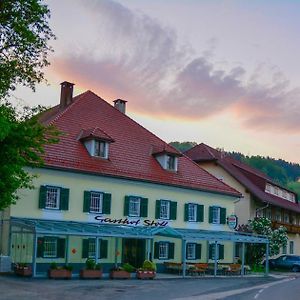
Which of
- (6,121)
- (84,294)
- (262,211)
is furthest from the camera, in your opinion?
(262,211)

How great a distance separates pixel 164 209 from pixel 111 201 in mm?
5050

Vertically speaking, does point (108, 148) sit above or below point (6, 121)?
above

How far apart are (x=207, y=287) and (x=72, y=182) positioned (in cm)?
1045

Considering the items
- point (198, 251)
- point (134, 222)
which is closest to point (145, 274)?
point (134, 222)

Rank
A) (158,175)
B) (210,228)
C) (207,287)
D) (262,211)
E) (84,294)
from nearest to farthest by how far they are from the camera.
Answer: (84,294), (207,287), (158,175), (210,228), (262,211)

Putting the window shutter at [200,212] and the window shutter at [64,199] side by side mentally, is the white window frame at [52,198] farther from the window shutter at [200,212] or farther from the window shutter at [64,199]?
the window shutter at [200,212]

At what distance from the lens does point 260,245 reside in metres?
48.0

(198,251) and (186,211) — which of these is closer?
(186,211)

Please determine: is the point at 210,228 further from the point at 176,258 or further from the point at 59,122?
the point at 59,122

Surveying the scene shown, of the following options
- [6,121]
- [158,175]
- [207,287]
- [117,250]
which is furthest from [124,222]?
[6,121]

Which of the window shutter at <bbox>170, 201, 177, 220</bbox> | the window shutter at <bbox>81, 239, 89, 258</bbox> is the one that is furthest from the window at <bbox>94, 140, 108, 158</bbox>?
the window shutter at <bbox>170, 201, 177, 220</bbox>

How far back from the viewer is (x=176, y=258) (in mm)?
40094

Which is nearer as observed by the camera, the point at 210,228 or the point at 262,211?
the point at 210,228

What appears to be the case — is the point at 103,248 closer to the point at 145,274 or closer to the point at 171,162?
the point at 145,274
